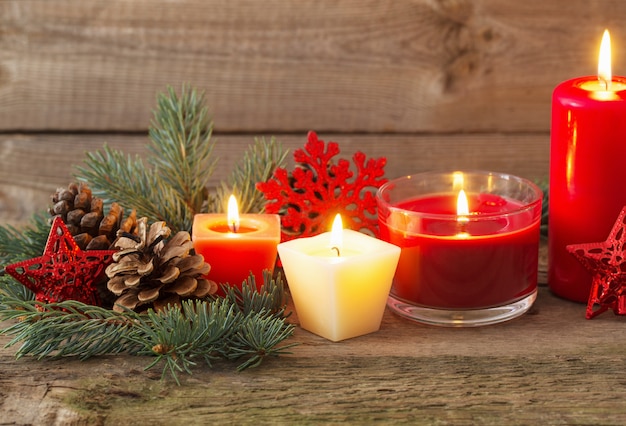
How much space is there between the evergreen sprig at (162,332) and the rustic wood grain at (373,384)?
1 cm

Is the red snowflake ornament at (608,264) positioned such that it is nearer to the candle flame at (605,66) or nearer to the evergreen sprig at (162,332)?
the candle flame at (605,66)

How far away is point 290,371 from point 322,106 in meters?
0.72

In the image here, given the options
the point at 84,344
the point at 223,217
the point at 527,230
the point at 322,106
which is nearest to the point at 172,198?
the point at 223,217

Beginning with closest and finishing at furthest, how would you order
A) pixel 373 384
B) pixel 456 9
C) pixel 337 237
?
pixel 373 384
pixel 337 237
pixel 456 9

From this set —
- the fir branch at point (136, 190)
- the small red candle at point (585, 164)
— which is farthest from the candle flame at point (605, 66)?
the fir branch at point (136, 190)

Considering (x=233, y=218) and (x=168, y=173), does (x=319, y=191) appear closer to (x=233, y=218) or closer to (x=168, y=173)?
(x=233, y=218)

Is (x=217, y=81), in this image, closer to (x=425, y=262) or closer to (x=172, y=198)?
(x=172, y=198)

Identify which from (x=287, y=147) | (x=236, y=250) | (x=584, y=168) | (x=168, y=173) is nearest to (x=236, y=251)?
(x=236, y=250)

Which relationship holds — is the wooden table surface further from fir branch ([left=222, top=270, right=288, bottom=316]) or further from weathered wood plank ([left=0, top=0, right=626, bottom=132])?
weathered wood plank ([left=0, top=0, right=626, bottom=132])

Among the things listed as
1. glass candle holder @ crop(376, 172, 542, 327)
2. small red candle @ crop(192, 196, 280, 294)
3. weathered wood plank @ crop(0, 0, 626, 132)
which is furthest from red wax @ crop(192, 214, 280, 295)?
weathered wood plank @ crop(0, 0, 626, 132)

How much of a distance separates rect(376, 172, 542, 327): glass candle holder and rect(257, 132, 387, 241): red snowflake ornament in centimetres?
6

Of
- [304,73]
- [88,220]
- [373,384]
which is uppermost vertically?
[304,73]

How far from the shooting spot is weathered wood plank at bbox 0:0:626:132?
4.48 feet

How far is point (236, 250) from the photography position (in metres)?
0.85
